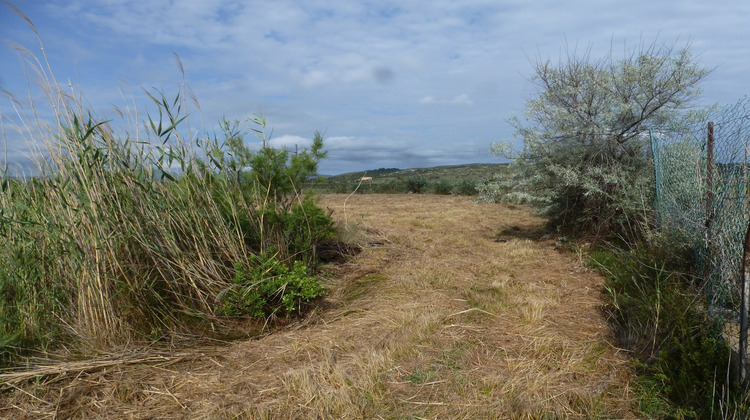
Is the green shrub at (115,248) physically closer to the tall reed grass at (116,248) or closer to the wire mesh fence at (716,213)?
the tall reed grass at (116,248)

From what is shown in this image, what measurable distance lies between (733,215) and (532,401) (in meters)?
1.78

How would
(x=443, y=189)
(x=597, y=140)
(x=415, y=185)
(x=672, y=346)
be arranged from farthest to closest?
(x=415, y=185), (x=443, y=189), (x=597, y=140), (x=672, y=346)

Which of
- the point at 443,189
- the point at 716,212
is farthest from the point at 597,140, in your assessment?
the point at 443,189

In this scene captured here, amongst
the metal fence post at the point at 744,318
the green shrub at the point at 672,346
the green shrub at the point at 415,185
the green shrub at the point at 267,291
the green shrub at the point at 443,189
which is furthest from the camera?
the green shrub at the point at 415,185

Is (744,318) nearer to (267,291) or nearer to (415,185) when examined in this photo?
(267,291)

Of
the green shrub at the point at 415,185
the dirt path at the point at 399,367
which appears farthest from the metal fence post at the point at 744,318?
the green shrub at the point at 415,185

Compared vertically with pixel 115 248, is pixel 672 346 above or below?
below

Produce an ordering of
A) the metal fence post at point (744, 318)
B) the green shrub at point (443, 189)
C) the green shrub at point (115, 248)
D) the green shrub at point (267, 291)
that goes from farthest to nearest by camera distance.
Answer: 1. the green shrub at point (443, 189)
2. the green shrub at point (267, 291)
3. the green shrub at point (115, 248)
4. the metal fence post at point (744, 318)

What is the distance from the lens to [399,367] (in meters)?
2.83

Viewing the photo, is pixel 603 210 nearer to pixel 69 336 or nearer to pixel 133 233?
pixel 133 233

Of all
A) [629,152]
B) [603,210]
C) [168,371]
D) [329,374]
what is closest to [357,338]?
[329,374]

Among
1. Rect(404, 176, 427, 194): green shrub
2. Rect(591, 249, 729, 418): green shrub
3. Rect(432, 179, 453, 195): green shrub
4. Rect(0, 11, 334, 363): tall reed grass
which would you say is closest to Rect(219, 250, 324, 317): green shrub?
Rect(0, 11, 334, 363): tall reed grass

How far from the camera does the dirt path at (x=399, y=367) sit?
2.43 meters

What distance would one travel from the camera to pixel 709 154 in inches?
138
